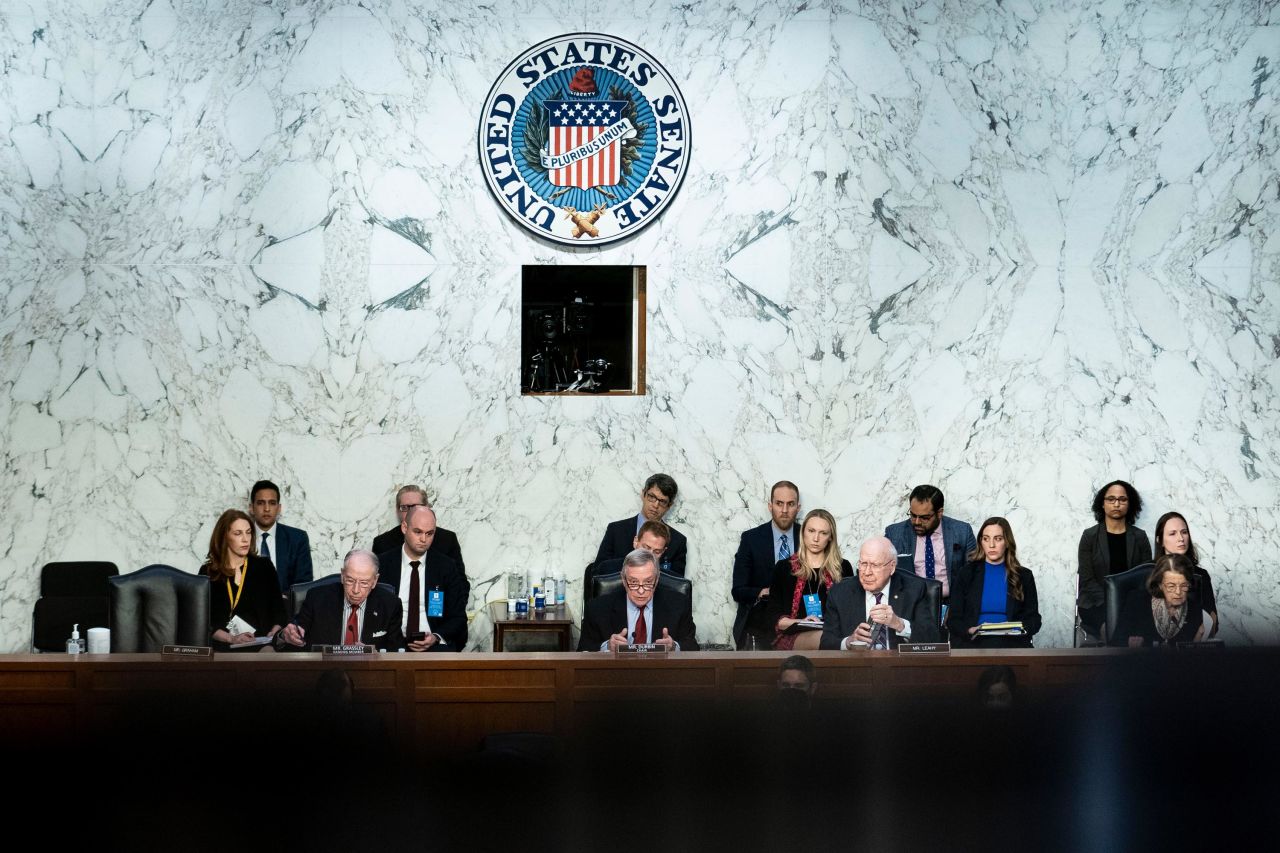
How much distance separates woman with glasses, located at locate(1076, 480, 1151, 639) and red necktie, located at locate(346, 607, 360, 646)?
4578 mm

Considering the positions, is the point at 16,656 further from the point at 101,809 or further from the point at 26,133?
the point at 26,133

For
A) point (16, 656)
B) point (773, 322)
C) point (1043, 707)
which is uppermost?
point (773, 322)

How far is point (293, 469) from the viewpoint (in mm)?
8297

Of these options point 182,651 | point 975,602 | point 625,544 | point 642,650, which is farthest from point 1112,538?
point 182,651

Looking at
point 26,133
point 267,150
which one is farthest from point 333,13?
point 26,133

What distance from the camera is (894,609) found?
5852mm

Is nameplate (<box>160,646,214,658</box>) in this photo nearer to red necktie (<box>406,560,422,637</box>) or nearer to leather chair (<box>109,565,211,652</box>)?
leather chair (<box>109,565,211,652</box>)

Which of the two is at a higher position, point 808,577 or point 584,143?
point 584,143

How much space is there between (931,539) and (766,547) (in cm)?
104

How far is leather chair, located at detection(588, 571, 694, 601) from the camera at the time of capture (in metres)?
6.17

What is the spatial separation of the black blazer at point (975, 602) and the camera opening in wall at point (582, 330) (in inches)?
92.7

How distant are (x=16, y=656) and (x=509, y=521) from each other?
388 cm

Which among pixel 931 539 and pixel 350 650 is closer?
pixel 350 650

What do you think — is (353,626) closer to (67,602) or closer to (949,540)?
(67,602)
